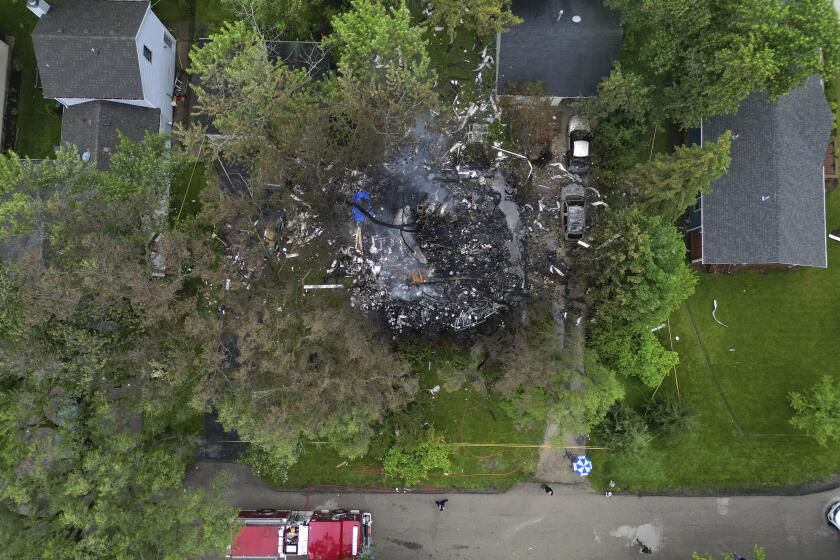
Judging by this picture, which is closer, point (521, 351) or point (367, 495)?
point (521, 351)

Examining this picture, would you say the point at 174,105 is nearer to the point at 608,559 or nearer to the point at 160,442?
the point at 160,442

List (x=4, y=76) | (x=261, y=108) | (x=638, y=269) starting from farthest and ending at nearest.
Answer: (x=4, y=76) < (x=261, y=108) < (x=638, y=269)

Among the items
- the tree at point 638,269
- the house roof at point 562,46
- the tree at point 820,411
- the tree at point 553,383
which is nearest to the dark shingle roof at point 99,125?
the house roof at point 562,46

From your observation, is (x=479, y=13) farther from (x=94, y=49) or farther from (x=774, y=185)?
(x=94, y=49)

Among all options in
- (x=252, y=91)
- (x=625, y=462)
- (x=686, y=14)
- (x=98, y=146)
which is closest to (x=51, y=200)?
(x=98, y=146)

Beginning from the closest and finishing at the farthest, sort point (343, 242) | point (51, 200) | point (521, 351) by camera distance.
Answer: point (51, 200) < point (521, 351) < point (343, 242)

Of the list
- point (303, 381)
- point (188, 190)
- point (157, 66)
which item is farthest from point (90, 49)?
point (303, 381)

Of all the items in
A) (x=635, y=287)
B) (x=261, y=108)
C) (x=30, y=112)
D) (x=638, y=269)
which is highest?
(x=30, y=112)

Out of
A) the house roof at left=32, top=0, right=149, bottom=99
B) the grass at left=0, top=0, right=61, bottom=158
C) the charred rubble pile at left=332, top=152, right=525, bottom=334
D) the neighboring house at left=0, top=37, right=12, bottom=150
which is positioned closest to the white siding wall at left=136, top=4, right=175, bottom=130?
the house roof at left=32, top=0, right=149, bottom=99
